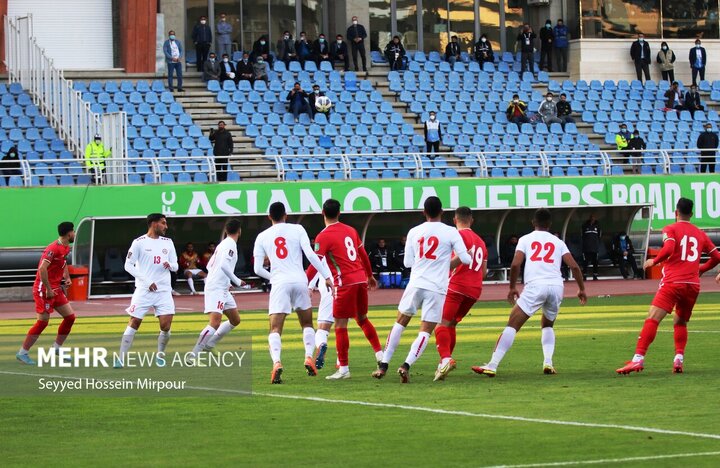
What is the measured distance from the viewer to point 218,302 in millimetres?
17812

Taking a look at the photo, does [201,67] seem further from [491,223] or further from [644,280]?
[644,280]

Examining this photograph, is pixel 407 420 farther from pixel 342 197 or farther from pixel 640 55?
pixel 640 55

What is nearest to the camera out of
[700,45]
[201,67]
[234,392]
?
[234,392]

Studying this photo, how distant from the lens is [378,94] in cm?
4441

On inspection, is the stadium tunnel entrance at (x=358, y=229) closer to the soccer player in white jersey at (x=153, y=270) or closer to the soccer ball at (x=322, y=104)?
the soccer ball at (x=322, y=104)

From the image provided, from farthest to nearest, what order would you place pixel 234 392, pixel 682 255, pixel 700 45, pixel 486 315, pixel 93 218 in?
pixel 700 45
pixel 93 218
pixel 486 315
pixel 682 255
pixel 234 392

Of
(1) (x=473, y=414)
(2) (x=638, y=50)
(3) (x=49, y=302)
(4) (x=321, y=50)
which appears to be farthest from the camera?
(2) (x=638, y=50)

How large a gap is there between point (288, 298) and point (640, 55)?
36.2m

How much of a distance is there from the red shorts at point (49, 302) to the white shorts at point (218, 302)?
2.15 metres

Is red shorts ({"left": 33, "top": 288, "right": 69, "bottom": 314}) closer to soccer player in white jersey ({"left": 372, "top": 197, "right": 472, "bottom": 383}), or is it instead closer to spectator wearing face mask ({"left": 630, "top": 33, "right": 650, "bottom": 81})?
soccer player in white jersey ({"left": 372, "top": 197, "right": 472, "bottom": 383})

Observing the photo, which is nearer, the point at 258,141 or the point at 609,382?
the point at 609,382

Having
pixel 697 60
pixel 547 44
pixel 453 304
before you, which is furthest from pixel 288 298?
pixel 697 60

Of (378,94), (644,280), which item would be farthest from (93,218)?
(644,280)

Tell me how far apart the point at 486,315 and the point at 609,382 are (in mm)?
12478
